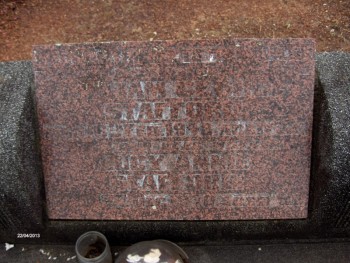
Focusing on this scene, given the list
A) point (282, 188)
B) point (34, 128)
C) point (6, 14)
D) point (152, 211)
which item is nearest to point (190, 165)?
point (152, 211)

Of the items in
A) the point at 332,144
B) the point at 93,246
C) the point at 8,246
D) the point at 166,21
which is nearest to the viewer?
the point at 332,144

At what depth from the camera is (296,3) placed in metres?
4.53

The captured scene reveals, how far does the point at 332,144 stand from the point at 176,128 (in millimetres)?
872

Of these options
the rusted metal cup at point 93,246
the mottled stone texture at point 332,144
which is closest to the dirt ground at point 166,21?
the mottled stone texture at point 332,144

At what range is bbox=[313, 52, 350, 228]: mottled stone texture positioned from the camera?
262cm

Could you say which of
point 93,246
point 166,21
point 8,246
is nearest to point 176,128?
point 93,246

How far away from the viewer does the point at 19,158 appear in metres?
2.66

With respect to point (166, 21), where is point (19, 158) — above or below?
below

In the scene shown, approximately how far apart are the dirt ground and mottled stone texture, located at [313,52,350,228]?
153cm

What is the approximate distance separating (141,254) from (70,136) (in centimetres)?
79

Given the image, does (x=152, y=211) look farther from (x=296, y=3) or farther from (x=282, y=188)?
(x=296, y=3)

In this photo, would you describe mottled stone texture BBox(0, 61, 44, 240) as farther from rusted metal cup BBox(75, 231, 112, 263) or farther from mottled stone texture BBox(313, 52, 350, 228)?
mottled stone texture BBox(313, 52, 350, 228)

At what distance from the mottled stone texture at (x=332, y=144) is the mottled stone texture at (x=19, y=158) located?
1.64 m

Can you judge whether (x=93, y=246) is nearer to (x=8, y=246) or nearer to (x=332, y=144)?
(x=8, y=246)
